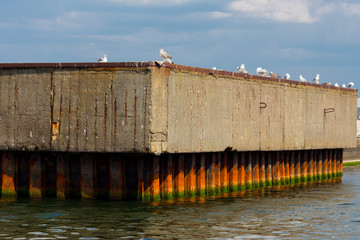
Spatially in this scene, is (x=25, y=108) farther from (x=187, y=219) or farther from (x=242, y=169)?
(x=242, y=169)

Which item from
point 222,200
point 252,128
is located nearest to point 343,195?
point 252,128

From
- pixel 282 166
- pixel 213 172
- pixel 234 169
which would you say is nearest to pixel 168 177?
pixel 213 172

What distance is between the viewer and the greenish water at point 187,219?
20.0 metres

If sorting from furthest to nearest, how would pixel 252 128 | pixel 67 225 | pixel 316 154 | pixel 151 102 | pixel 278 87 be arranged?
pixel 316 154 → pixel 278 87 → pixel 252 128 → pixel 151 102 → pixel 67 225

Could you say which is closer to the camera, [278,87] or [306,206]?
[306,206]

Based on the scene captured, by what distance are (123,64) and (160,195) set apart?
4733mm

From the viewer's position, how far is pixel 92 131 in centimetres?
2541

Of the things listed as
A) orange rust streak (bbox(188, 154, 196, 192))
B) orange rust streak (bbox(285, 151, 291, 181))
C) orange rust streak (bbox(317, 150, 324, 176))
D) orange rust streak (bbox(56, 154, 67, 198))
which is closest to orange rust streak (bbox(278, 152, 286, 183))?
orange rust streak (bbox(285, 151, 291, 181))

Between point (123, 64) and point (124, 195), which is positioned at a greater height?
point (123, 64)

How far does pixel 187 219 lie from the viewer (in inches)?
881

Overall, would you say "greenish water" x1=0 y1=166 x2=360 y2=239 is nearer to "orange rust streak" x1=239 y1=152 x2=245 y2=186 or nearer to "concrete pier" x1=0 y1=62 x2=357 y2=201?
"concrete pier" x1=0 y1=62 x2=357 y2=201

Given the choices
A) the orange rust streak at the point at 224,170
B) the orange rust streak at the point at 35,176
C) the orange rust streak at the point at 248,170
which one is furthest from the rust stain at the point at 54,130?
the orange rust streak at the point at 248,170

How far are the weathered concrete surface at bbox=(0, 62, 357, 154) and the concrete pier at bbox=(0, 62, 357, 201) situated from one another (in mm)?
34

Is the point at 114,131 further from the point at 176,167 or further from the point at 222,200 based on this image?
the point at 222,200
